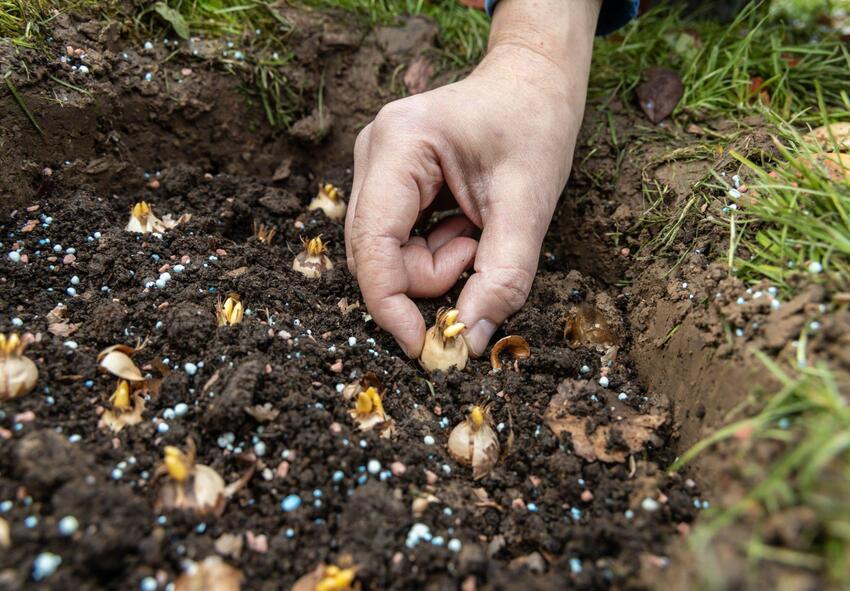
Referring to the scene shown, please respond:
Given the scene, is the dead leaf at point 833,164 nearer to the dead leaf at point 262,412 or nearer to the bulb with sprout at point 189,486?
the dead leaf at point 262,412

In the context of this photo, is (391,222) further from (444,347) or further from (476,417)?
(476,417)

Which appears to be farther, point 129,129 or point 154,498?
point 129,129

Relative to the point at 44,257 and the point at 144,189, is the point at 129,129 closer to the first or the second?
the point at 144,189

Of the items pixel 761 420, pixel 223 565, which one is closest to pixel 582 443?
pixel 761 420

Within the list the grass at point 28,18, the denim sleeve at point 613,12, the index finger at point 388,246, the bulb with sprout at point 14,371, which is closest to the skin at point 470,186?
the index finger at point 388,246

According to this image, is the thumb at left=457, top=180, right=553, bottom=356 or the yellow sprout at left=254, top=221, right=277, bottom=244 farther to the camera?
the yellow sprout at left=254, top=221, right=277, bottom=244

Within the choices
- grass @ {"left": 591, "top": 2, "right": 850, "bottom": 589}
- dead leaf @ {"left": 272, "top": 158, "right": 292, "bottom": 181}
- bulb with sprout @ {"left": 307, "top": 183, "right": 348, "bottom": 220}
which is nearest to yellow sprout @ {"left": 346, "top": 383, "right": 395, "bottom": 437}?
grass @ {"left": 591, "top": 2, "right": 850, "bottom": 589}

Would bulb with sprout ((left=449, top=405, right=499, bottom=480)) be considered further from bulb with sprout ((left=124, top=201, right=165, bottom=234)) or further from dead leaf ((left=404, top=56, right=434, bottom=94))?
dead leaf ((left=404, top=56, right=434, bottom=94))
